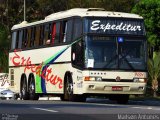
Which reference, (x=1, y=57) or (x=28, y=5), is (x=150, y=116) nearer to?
(x=1, y=57)

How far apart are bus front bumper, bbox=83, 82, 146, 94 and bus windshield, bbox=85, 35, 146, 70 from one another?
1.99 feet

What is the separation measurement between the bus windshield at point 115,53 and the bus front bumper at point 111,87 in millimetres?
606

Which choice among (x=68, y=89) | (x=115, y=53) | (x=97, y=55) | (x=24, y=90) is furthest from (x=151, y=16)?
(x=97, y=55)

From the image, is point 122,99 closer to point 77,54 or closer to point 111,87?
point 111,87

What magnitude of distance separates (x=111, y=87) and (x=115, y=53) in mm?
1304

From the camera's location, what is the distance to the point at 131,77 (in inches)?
1079

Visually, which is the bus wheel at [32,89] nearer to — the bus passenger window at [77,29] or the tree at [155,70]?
the bus passenger window at [77,29]

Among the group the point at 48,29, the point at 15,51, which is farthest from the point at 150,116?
the point at 15,51

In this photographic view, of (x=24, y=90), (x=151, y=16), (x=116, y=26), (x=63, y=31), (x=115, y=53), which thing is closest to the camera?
(x=115, y=53)

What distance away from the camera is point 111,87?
27234 mm

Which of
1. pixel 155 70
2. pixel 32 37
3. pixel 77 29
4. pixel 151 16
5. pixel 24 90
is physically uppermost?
pixel 151 16

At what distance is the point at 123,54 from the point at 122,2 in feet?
115

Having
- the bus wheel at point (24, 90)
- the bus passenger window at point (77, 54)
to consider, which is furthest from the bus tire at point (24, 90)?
the bus passenger window at point (77, 54)

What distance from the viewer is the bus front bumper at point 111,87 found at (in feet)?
89.1
